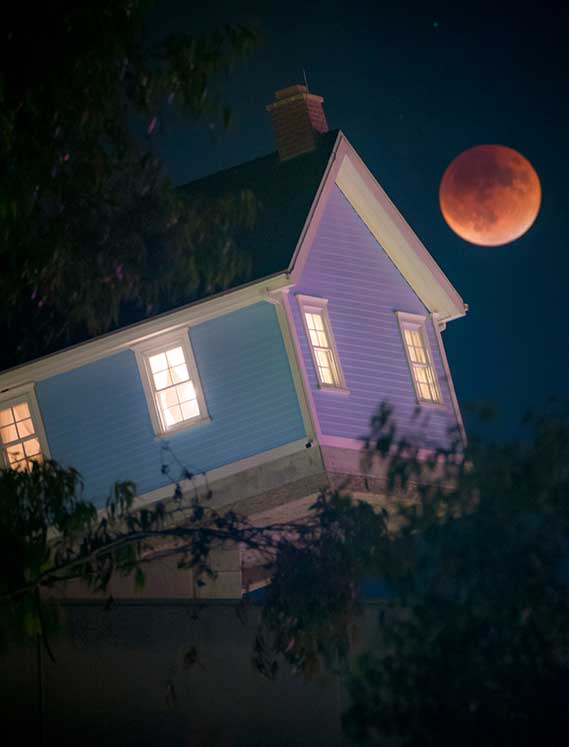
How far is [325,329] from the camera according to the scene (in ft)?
71.7

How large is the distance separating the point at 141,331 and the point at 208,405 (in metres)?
1.64

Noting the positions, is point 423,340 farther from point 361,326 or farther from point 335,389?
point 335,389

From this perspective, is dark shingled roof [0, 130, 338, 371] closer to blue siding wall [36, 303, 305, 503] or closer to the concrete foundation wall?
blue siding wall [36, 303, 305, 503]

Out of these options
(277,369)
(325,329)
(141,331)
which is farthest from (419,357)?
(141,331)

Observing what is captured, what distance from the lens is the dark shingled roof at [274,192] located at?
21.3 metres

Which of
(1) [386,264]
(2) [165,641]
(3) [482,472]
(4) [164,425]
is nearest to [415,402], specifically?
(1) [386,264]

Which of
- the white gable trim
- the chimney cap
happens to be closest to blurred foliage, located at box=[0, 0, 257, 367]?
the white gable trim

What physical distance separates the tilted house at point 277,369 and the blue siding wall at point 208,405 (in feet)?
0.08

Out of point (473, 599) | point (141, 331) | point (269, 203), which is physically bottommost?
point (473, 599)

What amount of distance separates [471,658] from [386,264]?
40.1 ft

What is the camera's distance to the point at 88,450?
73.3ft

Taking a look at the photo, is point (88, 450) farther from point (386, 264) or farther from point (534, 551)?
point (534, 551)

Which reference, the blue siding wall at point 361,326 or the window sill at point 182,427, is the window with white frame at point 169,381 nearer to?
the window sill at point 182,427

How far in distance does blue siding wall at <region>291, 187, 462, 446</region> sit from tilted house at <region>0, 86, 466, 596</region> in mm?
35
